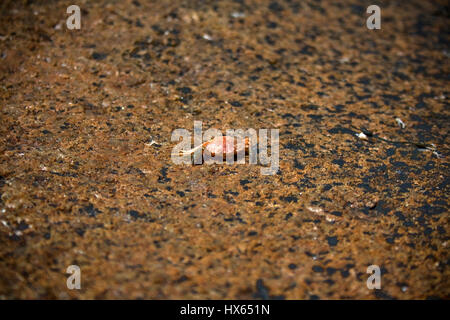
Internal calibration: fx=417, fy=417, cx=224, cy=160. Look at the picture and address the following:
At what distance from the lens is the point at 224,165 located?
1232 mm

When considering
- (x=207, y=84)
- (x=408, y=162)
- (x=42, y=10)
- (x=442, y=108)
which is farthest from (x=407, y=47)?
(x=42, y=10)

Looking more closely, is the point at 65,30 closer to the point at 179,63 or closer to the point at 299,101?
the point at 179,63

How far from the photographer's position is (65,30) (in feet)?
5.48

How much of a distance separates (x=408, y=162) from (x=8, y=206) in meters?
1.14

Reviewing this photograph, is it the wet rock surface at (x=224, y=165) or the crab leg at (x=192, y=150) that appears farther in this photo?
the crab leg at (x=192, y=150)

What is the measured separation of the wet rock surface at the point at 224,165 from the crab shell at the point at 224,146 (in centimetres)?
6

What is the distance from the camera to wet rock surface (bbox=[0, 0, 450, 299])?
3.16ft

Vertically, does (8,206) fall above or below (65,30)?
below

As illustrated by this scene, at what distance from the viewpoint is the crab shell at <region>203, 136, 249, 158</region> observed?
125cm

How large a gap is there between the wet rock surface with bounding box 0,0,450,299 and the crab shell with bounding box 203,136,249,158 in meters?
0.06

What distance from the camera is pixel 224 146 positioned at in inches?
49.3

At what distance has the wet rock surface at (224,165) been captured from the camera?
96cm

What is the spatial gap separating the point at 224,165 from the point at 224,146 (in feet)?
0.20

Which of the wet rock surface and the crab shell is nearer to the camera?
the wet rock surface
